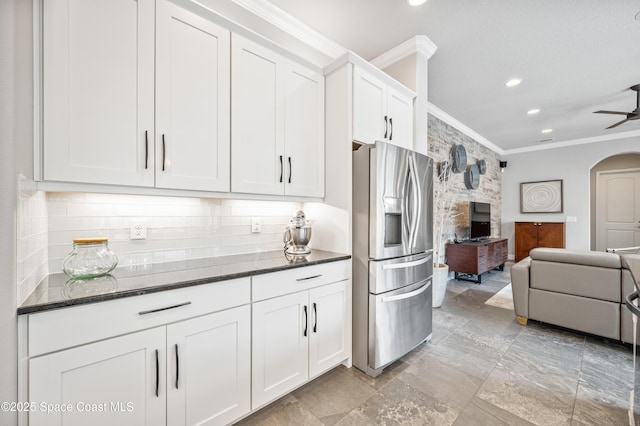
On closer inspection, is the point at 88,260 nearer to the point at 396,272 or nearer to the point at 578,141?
the point at 396,272

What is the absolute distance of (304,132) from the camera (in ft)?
6.89

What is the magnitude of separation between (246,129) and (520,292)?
3250mm

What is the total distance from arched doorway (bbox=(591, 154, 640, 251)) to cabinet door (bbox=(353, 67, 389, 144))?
730cm

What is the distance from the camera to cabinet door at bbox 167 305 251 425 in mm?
1261

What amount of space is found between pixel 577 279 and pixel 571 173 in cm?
516

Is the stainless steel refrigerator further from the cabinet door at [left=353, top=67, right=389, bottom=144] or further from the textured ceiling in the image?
the textured ceiling

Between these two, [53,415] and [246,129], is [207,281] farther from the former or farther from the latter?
[246,129]

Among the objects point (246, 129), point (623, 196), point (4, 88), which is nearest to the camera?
point (4, 88)

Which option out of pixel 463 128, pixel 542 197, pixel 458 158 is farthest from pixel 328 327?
pixel 542 197

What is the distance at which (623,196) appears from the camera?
6.13 meters

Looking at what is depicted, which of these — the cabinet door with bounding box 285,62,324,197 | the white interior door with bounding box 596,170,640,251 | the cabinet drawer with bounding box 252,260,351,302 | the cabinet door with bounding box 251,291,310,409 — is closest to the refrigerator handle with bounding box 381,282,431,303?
the cabinet drawer with bounding box 252,260,351,302

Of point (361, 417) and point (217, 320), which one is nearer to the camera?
point (217, 320)

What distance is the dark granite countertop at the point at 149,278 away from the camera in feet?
3.38

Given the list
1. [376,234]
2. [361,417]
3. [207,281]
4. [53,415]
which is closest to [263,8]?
[376,234]
